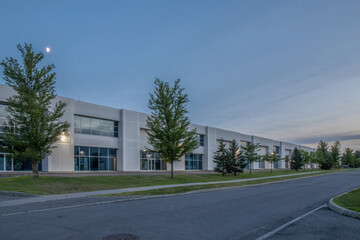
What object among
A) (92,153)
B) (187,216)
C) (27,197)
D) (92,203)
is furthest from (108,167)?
(187,216)

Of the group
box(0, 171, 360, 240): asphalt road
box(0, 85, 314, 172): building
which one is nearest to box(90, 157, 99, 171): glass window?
box(0, 85, 314, 172): building

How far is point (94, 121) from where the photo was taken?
3803cm

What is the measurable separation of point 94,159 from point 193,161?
71.3 ft

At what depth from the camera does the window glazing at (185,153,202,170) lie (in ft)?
175

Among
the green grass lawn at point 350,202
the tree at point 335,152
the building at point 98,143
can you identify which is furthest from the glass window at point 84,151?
the tree at point 335,152

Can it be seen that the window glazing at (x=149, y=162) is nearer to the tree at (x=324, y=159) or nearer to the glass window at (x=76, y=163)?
the glass window at (x=76, y=163)

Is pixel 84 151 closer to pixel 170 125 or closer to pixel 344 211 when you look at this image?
pixel 170 125

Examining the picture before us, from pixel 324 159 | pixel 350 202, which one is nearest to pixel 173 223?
pixel 350 202

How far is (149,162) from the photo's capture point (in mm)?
45562

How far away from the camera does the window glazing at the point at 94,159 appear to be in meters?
35.7

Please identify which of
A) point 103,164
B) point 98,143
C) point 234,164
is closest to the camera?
point 98,143

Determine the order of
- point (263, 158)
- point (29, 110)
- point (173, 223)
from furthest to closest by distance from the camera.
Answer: point (263, 158), point (29, 110), point (173, 223)

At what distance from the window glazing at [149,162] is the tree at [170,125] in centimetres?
1590

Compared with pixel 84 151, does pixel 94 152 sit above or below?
below
